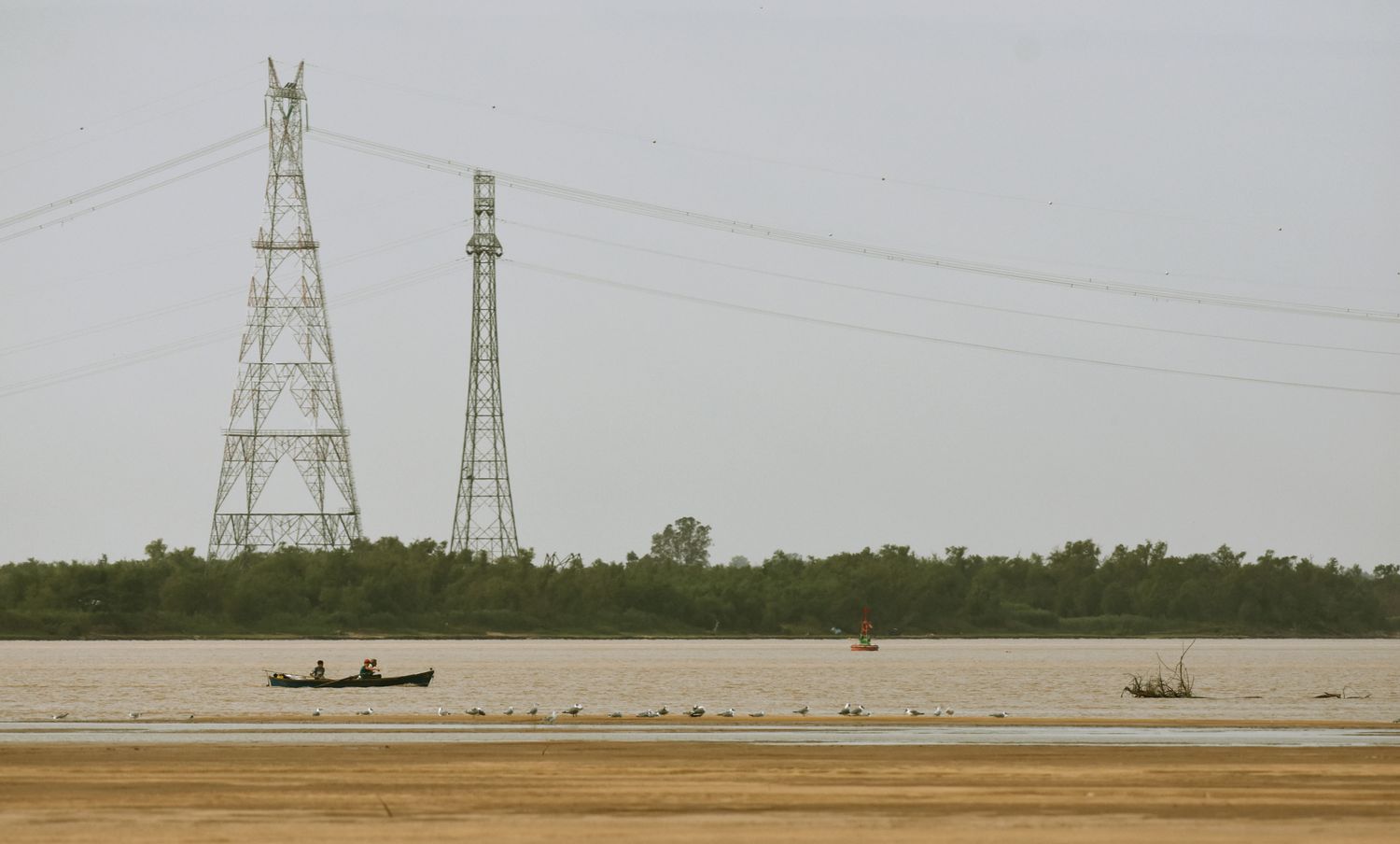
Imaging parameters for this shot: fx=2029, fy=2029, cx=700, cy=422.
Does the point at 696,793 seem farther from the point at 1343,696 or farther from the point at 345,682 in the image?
the point at 1343,696

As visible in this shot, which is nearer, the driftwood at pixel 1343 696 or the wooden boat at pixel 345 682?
the driftwood at pixel 1343 696

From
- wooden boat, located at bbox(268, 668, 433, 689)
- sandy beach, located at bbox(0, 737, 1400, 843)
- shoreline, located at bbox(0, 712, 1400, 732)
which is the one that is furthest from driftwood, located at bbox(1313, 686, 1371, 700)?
wooden boat, located at bbox(268, 668, 433, 689)

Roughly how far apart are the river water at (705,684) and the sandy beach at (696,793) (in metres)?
21.5

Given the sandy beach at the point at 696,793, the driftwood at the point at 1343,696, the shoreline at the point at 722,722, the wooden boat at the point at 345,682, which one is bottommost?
the sandy beach at the point at 696,793

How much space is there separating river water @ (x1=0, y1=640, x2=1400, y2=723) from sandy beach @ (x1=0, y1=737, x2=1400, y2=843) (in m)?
21.5

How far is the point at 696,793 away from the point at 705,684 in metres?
66.6

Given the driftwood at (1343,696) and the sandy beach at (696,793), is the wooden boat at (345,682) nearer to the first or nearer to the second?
the sandy beach at (696,793)

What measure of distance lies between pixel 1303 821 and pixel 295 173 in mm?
119173

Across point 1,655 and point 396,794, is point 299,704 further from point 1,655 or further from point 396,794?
point 1,655

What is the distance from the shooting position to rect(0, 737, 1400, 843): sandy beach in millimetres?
30906

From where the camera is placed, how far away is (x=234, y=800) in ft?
115

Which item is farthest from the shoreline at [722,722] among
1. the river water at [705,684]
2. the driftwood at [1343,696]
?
the driftwood at [1343,696]

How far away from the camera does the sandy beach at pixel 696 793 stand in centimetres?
3091

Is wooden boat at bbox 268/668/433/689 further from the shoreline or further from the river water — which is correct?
the shoreline
